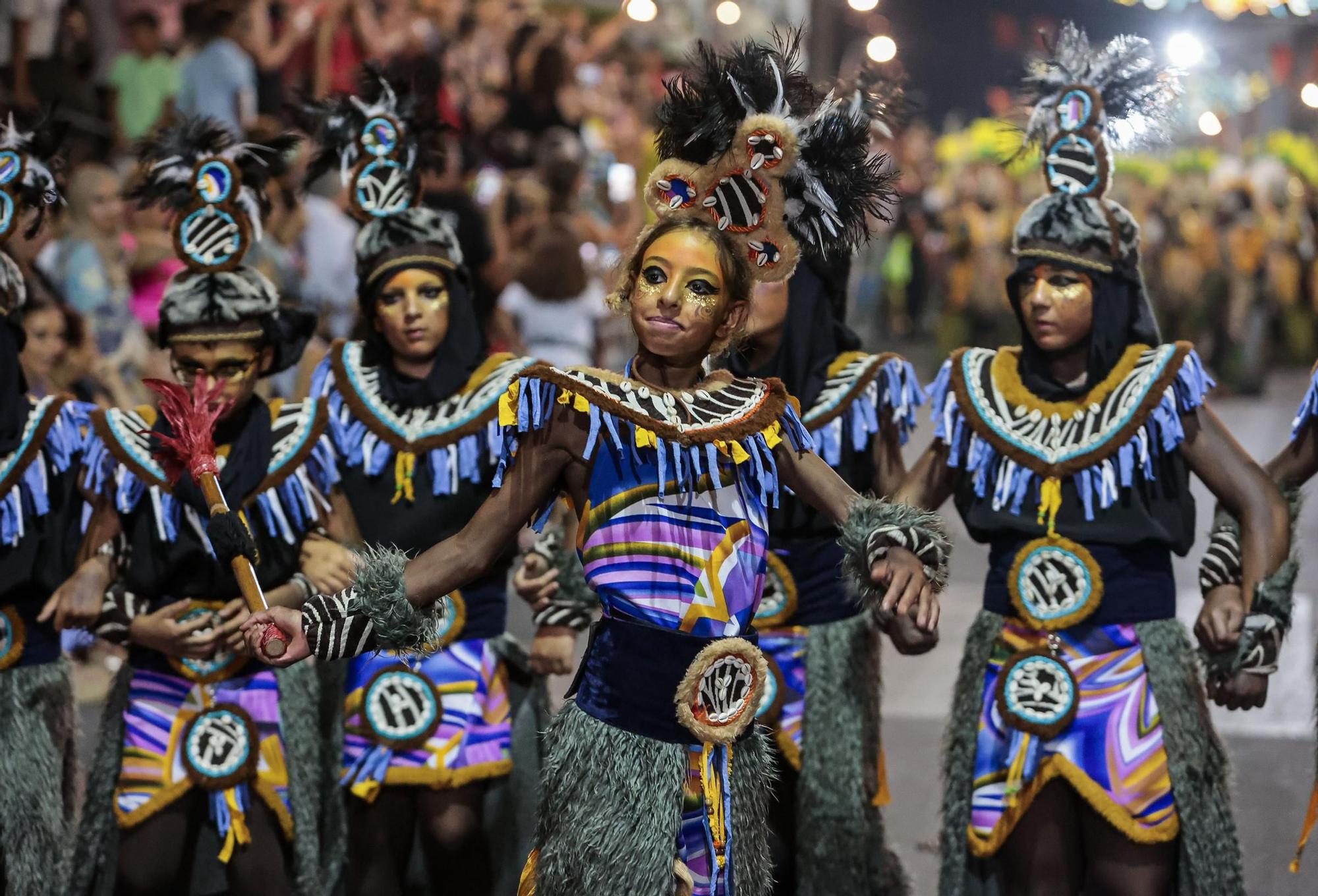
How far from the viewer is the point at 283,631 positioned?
3133 millimetres

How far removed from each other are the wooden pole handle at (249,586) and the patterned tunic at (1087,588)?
75.2 inches

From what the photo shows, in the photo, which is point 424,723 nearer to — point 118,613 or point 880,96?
point 118,613

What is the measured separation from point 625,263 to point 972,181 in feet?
50.8

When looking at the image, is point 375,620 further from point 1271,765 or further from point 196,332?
point 1271,765

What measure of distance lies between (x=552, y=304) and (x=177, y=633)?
5.09 metres

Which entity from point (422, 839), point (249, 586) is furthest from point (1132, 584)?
point (249, 586)

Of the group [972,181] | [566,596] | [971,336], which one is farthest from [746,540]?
[972,181]

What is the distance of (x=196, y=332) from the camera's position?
4.22 meters

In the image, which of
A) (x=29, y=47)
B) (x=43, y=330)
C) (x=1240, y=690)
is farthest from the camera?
(x=29, y=47)

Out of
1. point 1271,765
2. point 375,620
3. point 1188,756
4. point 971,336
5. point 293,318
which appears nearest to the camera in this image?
point 375,620

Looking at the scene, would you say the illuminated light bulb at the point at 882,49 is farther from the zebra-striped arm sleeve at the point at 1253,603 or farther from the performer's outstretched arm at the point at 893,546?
the performer's outstretched arm at the point at 893,546

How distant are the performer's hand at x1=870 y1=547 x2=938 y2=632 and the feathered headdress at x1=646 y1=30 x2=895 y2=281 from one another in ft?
2.22

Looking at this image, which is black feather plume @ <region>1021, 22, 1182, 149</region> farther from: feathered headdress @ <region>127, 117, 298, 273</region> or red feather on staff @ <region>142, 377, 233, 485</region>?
red feather on staff @ <region>142, 377, 233, 485</region>

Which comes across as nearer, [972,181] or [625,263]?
[625,263]
